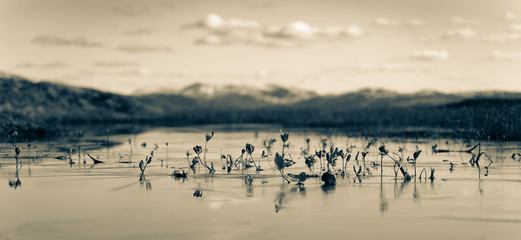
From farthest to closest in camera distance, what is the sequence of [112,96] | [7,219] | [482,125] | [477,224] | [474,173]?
[112,96] < [482,125] < [474,173] < [7,219] < [477,224]

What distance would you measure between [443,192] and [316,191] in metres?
2.07

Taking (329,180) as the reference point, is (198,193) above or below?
below

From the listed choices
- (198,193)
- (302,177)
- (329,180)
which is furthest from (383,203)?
(198,193)

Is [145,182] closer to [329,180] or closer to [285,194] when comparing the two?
[285,194]

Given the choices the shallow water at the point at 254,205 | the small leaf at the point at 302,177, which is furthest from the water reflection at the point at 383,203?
the small leaf at the point at 302,177

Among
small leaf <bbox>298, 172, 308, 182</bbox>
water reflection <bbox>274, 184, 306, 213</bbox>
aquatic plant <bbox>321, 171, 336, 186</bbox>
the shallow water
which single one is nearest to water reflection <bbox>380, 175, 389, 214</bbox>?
the shallow water

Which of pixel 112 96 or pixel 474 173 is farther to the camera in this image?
pixel 112 96

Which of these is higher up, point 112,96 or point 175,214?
point 112,96

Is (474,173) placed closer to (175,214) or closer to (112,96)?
(175,214)

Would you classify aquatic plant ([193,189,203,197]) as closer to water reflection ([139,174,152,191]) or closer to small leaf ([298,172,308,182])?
water reflection ([139,174,152,191])

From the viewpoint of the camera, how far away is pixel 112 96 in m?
116

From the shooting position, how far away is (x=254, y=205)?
8594 mm

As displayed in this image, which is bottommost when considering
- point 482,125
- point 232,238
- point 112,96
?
point 232,238

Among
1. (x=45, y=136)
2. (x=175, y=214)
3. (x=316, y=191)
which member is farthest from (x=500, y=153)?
(x=45, y=136)
